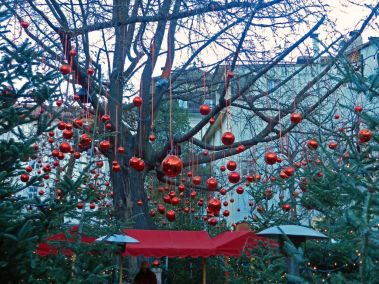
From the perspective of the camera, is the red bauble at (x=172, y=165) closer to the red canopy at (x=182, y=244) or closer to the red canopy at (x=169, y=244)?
the red canopy at (x=182, y=244)

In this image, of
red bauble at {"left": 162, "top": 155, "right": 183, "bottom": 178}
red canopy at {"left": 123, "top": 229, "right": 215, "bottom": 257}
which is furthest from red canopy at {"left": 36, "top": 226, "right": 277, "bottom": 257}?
red bauble at {"left": 162, "top": 155, "right": 183, "bottom": 178}

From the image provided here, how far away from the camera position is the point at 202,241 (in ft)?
43.8

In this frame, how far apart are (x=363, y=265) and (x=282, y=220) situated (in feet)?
17.8

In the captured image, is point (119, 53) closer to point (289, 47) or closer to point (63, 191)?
point (289, 47)

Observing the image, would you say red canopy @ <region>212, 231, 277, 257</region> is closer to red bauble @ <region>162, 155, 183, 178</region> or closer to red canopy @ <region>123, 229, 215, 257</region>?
red canopy @ <region>123, 229, 215, 257</region>

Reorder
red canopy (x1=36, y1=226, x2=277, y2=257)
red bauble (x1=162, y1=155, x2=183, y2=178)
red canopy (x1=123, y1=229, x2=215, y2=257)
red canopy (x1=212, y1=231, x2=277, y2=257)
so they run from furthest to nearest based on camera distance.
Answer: red canopy (x1=123, y1=229, x2=215, y2=257)
red canopy (x1=36, y1=226, x2=277, y2=257)
red canopy (x1=212, y1=231, x2=277, y2=257)
red bauble (x1=162, y1=155, x2=183, y2=178)

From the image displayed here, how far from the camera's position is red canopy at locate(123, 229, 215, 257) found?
12.0 m

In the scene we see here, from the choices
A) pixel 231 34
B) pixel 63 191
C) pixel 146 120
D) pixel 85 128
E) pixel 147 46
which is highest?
pixel 147 46

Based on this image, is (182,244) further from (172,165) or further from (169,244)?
(172,165)

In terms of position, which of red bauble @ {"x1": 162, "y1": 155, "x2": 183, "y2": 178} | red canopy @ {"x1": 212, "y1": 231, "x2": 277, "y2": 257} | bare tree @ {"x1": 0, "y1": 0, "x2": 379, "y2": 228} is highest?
bare tree @ {"x1": 0, "y1": 0, "x2": 379, "y2": 228}

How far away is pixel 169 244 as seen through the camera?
1286cm

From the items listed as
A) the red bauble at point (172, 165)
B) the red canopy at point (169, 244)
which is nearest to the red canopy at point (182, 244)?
the red canopy at point (169, 244)

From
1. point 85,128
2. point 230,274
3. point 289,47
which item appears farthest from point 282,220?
point 85,128

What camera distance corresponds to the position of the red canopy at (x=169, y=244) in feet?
39.4
